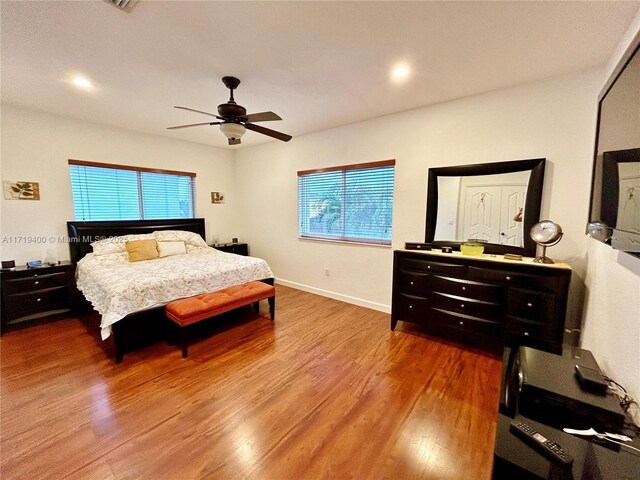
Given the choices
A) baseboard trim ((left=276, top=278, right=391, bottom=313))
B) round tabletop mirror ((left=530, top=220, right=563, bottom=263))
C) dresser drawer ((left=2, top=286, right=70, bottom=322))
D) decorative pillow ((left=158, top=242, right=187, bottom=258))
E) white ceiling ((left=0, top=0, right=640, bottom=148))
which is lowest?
baseboard trim ((left=276, top=278, right=391, bottom=313))

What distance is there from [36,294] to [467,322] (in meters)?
4.83

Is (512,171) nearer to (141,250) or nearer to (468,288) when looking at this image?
(468,288)

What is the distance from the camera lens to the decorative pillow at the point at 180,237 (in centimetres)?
412

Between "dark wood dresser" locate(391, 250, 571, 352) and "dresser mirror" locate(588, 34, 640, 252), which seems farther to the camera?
"dark wood dresser" locate(391, 250, 571, 352)

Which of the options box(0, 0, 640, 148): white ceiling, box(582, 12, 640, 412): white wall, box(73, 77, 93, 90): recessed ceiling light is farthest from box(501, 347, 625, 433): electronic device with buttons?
box(73, 77, 93, 90): recessed ceiling light

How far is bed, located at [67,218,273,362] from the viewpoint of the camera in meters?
2.46

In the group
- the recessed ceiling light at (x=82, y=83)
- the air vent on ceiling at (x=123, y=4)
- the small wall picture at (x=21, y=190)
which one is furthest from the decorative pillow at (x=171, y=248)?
the air vent on ceiling at (x=123, y=4)

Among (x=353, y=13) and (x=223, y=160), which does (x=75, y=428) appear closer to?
(x=353, y=13)

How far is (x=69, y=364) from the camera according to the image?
2.38 m

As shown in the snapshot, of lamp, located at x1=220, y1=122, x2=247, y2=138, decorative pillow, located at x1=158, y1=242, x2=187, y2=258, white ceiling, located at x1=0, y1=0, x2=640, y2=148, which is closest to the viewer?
white ceiling, located at x1=0, y1=0, x2=640, y2=148

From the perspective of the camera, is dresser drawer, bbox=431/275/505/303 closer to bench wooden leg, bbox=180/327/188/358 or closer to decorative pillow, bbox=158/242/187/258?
bench wooden leg, bbox=180/327/188/358

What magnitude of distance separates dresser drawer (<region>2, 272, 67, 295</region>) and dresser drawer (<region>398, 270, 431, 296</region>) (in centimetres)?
415

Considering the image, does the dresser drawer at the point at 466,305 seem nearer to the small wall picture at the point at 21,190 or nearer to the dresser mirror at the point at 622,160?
the dresser mirror at the point at 622,160

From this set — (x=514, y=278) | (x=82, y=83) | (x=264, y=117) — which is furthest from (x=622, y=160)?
(x=82, y=83)
